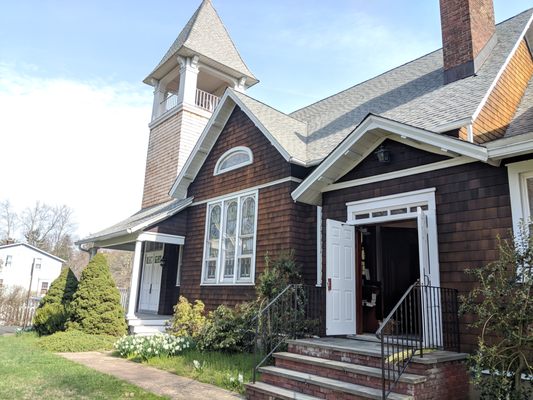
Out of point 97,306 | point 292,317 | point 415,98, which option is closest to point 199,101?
point 97,306

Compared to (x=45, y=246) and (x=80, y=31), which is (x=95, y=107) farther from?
(x=45, y=246)

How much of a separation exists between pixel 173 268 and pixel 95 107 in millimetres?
5910

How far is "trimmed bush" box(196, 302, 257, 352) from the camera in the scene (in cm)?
875

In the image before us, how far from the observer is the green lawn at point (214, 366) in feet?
22.4

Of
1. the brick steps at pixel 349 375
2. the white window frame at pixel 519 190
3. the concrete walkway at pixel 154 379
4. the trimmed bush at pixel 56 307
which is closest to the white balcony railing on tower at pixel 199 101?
the trimmed bush at pixel 56 307

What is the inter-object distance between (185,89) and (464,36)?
10.6 m

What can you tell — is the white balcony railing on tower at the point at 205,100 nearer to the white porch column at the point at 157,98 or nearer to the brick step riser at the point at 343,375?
the white porch column at the point at 157,98

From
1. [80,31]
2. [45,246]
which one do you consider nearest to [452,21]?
[80,31]

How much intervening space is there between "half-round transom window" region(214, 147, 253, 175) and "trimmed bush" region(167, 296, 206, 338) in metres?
3.71

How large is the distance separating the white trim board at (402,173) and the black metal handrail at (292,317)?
6.86 ft

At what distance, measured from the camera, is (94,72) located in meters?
11.3

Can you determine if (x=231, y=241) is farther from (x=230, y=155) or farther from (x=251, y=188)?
(x=230, y=155)

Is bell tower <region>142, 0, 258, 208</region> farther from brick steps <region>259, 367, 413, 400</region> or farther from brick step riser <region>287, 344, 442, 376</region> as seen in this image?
brick steps <region>259, 367, 413, 400</region>

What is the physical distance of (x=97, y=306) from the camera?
1134 centimetres
